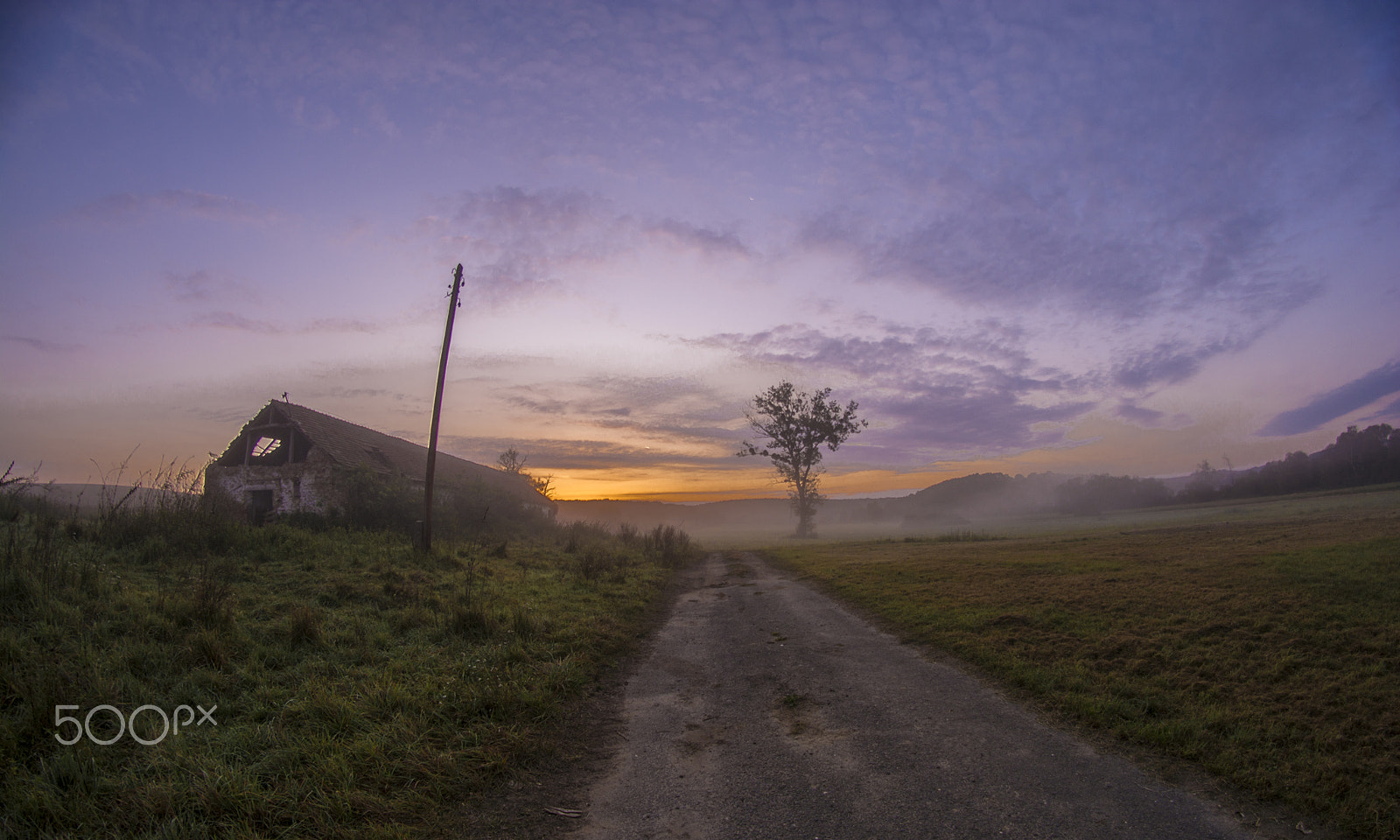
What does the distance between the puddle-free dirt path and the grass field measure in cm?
81

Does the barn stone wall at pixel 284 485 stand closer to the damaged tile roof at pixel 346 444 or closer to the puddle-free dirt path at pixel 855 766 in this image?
the damaged tile roof at pixel 346 444

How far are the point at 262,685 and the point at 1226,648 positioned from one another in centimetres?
1141

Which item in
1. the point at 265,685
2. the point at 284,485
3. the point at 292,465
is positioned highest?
the point at 292,465

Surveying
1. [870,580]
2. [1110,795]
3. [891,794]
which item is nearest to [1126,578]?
[870,580]

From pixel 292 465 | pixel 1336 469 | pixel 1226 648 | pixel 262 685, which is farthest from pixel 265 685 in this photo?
pixel 1336 469

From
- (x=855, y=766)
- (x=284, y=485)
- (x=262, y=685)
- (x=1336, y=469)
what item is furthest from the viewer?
(x=1336, y=469)

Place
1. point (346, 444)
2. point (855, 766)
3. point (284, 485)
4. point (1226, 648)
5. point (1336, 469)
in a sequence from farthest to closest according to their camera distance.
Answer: point (1336, 469)
point (346, 444)
point (284, 485)
point (1226, 648)
point (855, 766)

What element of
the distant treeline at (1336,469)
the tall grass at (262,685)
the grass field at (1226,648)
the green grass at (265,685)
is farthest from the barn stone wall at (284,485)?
the distant treeline at (1336,469)

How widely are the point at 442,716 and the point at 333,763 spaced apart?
1.13 m

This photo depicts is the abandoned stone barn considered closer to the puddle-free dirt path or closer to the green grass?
the green grass

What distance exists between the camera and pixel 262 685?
19.5 feet

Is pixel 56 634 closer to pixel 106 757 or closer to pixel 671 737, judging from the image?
pixel 106 757

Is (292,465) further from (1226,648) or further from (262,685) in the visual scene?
(1226,648)

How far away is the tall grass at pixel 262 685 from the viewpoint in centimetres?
378
